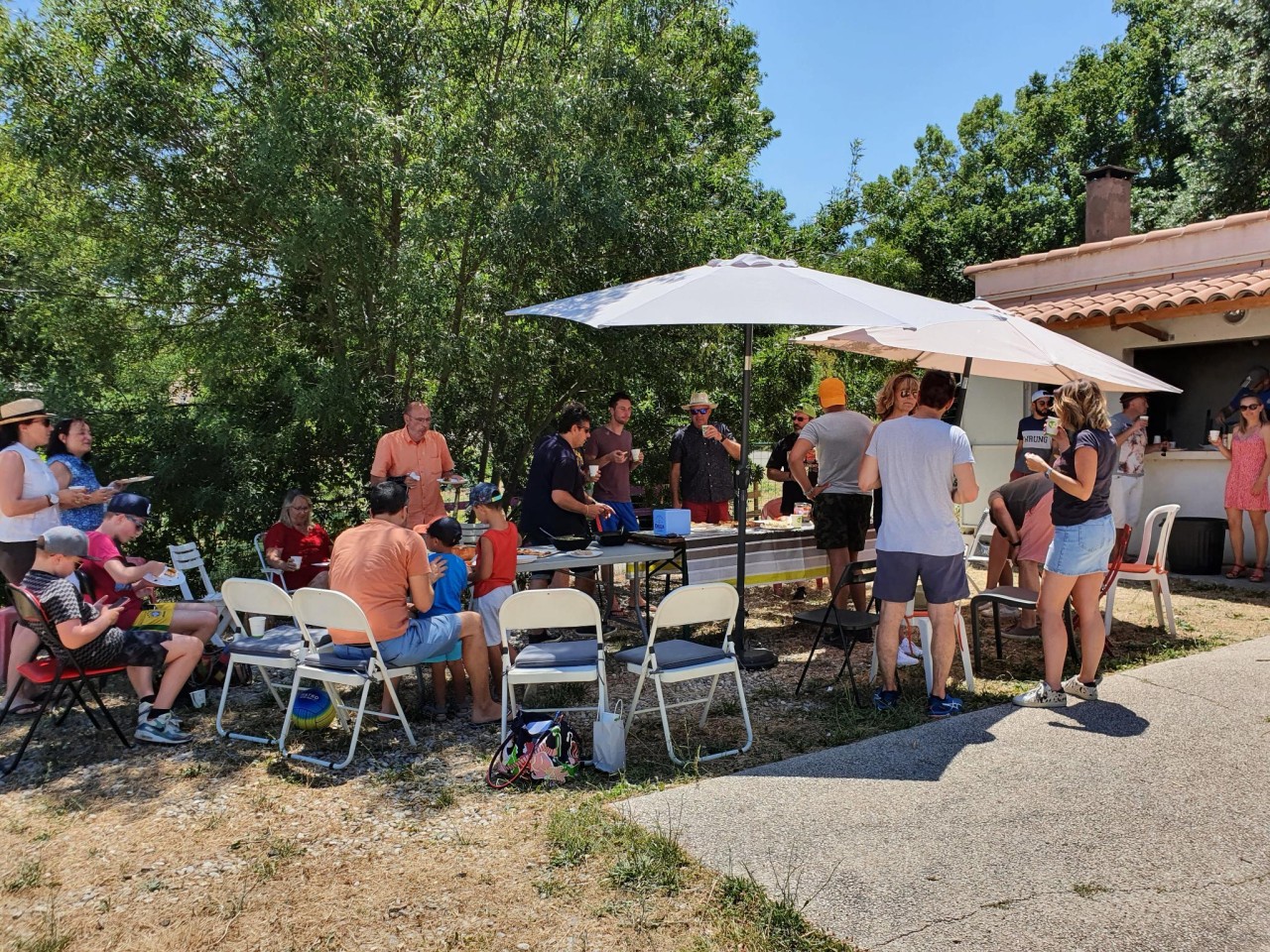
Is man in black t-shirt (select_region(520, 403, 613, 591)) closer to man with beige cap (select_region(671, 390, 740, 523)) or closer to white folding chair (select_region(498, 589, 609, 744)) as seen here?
white folding chair (select_region(498, 589, 609, 744))

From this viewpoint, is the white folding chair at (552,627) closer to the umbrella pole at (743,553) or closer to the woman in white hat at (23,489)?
the umbrella pole at (743,553)

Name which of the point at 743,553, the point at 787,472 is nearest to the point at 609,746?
the point at 743,553

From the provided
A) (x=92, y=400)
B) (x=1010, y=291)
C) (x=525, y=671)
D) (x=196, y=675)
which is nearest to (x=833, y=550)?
(x=525, y=671)

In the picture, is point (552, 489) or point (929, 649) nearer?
point (929, 649)

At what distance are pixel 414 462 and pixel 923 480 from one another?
3.80m

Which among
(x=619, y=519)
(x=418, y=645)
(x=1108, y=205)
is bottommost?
(x=418, y=645)

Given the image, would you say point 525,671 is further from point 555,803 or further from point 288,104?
point 288,104

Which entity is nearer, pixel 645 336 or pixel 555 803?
pixel 555 803

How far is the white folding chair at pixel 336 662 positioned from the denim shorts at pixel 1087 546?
3.53 meters

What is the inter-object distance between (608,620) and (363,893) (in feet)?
13.5

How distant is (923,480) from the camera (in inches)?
191

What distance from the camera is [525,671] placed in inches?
177

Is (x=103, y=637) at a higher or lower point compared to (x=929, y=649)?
higher

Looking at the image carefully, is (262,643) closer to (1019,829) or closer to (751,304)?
(751,304)
